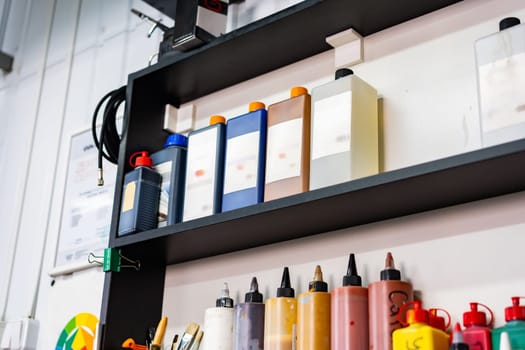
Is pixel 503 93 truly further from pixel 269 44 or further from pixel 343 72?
Answer: pixel 269 44

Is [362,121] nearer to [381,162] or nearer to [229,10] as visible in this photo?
[381,162]

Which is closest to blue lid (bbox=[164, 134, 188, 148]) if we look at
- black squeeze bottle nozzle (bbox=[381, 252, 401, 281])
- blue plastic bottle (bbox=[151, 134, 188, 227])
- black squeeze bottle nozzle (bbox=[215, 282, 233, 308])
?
blue plastic bottle (bbox=[151, 134, 188, 227])

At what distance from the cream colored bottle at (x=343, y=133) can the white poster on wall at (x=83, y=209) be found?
89cm

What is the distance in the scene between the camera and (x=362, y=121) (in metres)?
1.41

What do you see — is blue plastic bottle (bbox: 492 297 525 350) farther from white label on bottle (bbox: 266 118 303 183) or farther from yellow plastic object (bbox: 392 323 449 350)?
white label on bottle (bbox: 266 118 303 183)

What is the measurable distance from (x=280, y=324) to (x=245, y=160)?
0.37m

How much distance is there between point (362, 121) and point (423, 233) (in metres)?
0.25

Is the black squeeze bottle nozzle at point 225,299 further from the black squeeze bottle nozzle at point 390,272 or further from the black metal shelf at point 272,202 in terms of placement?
the black squeeze bottle nozzle at point 390,272

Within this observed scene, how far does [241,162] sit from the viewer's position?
5.13 ft

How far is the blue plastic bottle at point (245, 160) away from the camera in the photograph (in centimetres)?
152

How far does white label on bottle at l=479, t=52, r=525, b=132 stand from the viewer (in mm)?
1168

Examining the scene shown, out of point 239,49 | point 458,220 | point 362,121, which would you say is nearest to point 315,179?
point 362,121

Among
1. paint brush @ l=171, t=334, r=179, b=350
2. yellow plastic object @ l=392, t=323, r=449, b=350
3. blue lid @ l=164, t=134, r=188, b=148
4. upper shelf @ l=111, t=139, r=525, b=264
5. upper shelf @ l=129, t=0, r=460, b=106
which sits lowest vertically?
yellow plastic object @ l=392, t=323, r=449, b=350

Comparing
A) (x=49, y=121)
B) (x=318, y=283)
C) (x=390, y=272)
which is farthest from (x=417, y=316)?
(x=49, y=121)
